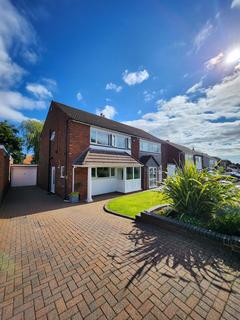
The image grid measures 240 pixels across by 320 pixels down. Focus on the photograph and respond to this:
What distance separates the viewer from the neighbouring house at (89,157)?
1171 cm

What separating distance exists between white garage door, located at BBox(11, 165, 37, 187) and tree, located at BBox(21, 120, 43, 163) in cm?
551

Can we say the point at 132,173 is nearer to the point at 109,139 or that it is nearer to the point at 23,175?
the point at 109,139

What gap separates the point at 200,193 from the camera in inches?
233

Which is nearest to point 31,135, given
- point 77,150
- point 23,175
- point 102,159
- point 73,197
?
point 23,175

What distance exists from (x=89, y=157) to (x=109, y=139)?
3698mm

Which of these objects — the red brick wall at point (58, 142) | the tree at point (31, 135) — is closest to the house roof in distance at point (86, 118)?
the red brick wall at point (58, 142)

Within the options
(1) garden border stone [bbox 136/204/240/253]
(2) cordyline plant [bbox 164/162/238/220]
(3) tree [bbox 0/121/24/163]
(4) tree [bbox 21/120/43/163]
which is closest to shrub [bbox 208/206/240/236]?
(1) garden border stone [bbox 136/204/240/253]

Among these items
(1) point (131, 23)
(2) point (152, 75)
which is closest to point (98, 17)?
(1) point (131, 23)

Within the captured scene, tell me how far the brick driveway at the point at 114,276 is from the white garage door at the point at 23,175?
1874 centimetres

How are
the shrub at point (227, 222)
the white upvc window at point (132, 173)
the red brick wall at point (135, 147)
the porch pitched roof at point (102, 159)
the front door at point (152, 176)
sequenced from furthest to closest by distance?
the front door at point (152, 176) < the red brick wall at point (135, 147) < the white upvc window at point (132, 173) < the porch pitched roof at point (102, 159) < the shrub at point (227, 222)

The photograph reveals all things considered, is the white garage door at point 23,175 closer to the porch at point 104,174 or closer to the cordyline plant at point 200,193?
the porch at point 104,174

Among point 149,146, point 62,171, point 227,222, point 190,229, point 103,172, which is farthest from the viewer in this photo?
point 149,146

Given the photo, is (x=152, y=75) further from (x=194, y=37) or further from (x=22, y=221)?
(x=22, y=221)

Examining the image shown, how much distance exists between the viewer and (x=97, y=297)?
2730 mm
